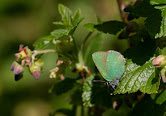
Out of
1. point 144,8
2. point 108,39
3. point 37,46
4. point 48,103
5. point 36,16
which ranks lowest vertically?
point 48,103

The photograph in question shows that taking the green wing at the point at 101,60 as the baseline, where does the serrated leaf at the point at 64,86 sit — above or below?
below

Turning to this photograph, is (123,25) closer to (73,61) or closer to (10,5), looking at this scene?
(73,61)

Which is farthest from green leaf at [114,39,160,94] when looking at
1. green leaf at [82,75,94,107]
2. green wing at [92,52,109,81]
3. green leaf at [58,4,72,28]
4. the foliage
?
green leaf at [58,4,72,28]

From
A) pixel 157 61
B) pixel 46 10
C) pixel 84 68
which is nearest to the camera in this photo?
pixel 157 61

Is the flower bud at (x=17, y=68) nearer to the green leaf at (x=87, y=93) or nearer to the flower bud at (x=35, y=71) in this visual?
the flower bud at (x=35, y=71)

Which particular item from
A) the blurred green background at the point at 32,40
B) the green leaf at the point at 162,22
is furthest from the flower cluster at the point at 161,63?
the blurred green background at the point at 32,40

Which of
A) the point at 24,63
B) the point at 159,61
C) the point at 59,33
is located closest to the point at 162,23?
the point at 159,61

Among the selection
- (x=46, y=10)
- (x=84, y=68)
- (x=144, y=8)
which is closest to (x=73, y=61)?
(x=84, y=68)
